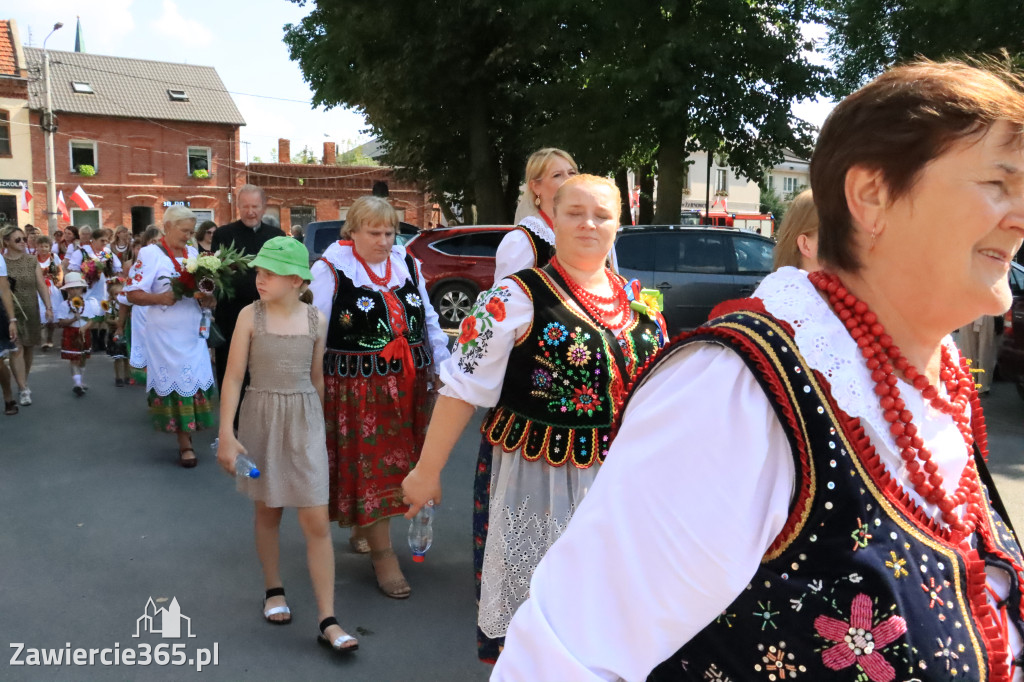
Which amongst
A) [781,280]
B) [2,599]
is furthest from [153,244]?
[781,280]

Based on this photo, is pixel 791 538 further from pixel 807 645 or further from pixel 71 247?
pixel 71 247

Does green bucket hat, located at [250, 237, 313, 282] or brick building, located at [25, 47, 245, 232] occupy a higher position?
brick building, located at [25, 47, 245, 232]

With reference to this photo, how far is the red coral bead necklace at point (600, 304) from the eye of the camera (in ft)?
10.2

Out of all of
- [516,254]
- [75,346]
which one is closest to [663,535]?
[516,254]

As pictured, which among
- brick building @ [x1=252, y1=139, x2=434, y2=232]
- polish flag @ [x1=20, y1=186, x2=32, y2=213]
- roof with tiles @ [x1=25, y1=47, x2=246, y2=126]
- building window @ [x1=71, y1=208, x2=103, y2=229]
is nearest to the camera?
polish flag @ [x1=20, y1=186, x2=32, y2=213]

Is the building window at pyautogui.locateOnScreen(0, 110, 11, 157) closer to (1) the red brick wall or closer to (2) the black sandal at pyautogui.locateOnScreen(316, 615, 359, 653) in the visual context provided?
(1) the red brick wall

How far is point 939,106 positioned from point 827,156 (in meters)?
0.16

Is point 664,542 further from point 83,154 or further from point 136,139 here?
point 136,139

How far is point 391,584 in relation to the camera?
468 centimetres

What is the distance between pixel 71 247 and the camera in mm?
15820

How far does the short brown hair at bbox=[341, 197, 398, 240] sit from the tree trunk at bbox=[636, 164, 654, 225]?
1804cm

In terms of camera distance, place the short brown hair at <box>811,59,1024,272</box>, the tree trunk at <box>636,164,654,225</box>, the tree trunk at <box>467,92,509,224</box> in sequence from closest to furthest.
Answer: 1. the short brown hair at <box>811,59,1024,272</box>
2. the tree trunk at <box>467,92,509,224</box>
3. the tree trunk at <box>636,164,654,225</box>

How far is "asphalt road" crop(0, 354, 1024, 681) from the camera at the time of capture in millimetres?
3957

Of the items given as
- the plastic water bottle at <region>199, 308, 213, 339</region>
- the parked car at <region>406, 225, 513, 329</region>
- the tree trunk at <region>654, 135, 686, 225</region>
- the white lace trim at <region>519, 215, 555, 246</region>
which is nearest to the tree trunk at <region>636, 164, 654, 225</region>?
the tree trunk at <region>654, 135, 686, 225</region>
